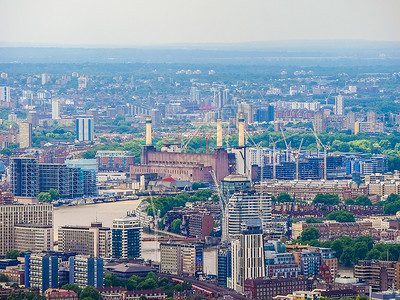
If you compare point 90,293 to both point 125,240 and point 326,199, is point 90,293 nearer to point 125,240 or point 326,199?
point 125,240

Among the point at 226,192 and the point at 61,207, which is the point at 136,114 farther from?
the point at 226,192

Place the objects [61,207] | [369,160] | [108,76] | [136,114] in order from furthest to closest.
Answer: [108,76], [136,114], [369,160], [61,207]

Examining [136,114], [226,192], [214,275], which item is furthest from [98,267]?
[136,114]

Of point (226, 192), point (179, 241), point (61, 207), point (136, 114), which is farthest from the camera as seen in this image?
point (136, 114)

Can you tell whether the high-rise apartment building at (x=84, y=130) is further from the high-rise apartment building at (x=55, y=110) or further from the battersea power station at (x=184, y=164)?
the battersea power station at (x=184, y=164)

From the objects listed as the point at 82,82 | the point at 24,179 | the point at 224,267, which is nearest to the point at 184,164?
the point at 24,179
